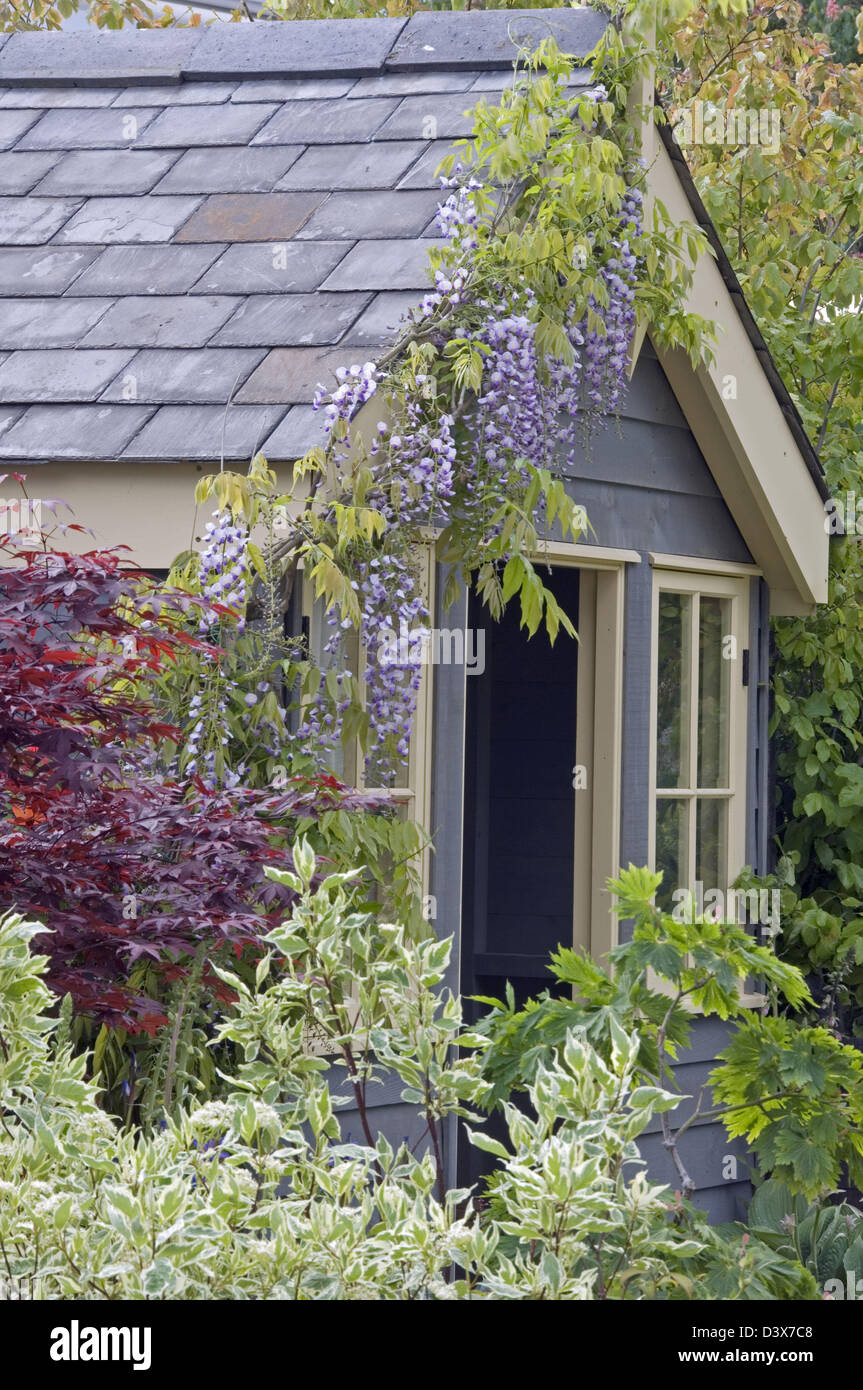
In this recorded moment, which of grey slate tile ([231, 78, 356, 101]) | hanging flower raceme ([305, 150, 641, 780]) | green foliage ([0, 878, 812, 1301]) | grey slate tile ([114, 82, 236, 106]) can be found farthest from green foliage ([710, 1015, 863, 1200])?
grey slate tile ([114, 82, 236, 106])

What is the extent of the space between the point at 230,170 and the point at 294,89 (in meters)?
0.58

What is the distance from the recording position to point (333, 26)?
602 centimetres

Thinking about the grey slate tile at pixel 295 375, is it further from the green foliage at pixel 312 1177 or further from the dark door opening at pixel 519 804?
the dark door opening at pixel 519 804

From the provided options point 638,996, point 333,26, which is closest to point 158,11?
point 333,26

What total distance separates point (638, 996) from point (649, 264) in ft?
9.73

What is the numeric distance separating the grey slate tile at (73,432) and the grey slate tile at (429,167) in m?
1.19

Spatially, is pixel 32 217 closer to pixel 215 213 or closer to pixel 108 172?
pixel 108 172

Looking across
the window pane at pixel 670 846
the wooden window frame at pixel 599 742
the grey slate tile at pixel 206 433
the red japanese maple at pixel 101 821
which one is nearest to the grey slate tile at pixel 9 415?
the grey slate tile at pixel 206 433

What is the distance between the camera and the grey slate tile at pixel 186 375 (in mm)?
4633

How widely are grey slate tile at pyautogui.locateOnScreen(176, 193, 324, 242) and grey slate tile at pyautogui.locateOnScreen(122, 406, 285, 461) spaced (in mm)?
890

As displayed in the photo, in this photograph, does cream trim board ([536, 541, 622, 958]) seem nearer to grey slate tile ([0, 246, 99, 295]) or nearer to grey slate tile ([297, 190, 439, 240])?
grey slate tile ([297, 190, 439, 240])

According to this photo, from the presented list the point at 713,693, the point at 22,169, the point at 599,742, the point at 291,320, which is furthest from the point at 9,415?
the point at 713,693

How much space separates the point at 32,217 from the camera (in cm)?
554
